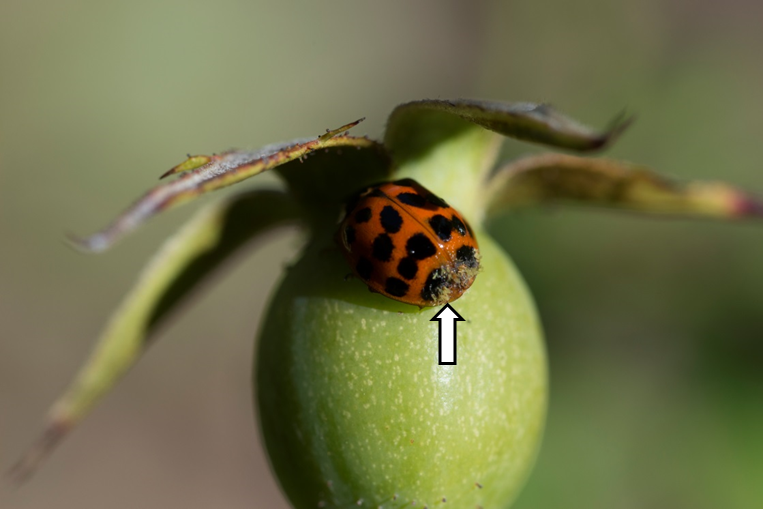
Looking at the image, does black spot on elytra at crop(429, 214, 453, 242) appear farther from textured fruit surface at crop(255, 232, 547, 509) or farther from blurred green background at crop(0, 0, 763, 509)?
blurred green background at crop(0, 0, 763, 509)

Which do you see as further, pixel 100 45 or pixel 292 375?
pixel 100 45

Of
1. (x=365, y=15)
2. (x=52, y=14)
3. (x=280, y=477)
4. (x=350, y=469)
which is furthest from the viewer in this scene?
(x=365, y=15)

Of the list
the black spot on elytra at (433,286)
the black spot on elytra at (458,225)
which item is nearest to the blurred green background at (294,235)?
the black spot on elytra at (458,225)

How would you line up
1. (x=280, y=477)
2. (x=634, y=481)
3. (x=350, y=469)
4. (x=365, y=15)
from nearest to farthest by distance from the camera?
(x=350, y=469) < (x=280, y=477) < (x=634, y=481) < (x=365, y=15)

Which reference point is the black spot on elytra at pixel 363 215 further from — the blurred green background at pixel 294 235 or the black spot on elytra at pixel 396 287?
the blurred green background at pixel 294 235

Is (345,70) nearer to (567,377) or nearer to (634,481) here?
(567,377)

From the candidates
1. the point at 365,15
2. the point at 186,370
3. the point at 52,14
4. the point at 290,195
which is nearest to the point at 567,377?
the point at 290,195

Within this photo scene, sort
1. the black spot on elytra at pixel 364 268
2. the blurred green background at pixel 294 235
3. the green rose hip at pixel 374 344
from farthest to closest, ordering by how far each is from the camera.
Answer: the blurred green background at pixel 294 235 → the black spot on elytra at pixel 364 268 → the green rose hip at pixel 374 344

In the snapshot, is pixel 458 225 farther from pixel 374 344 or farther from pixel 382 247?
pixel 374 344
